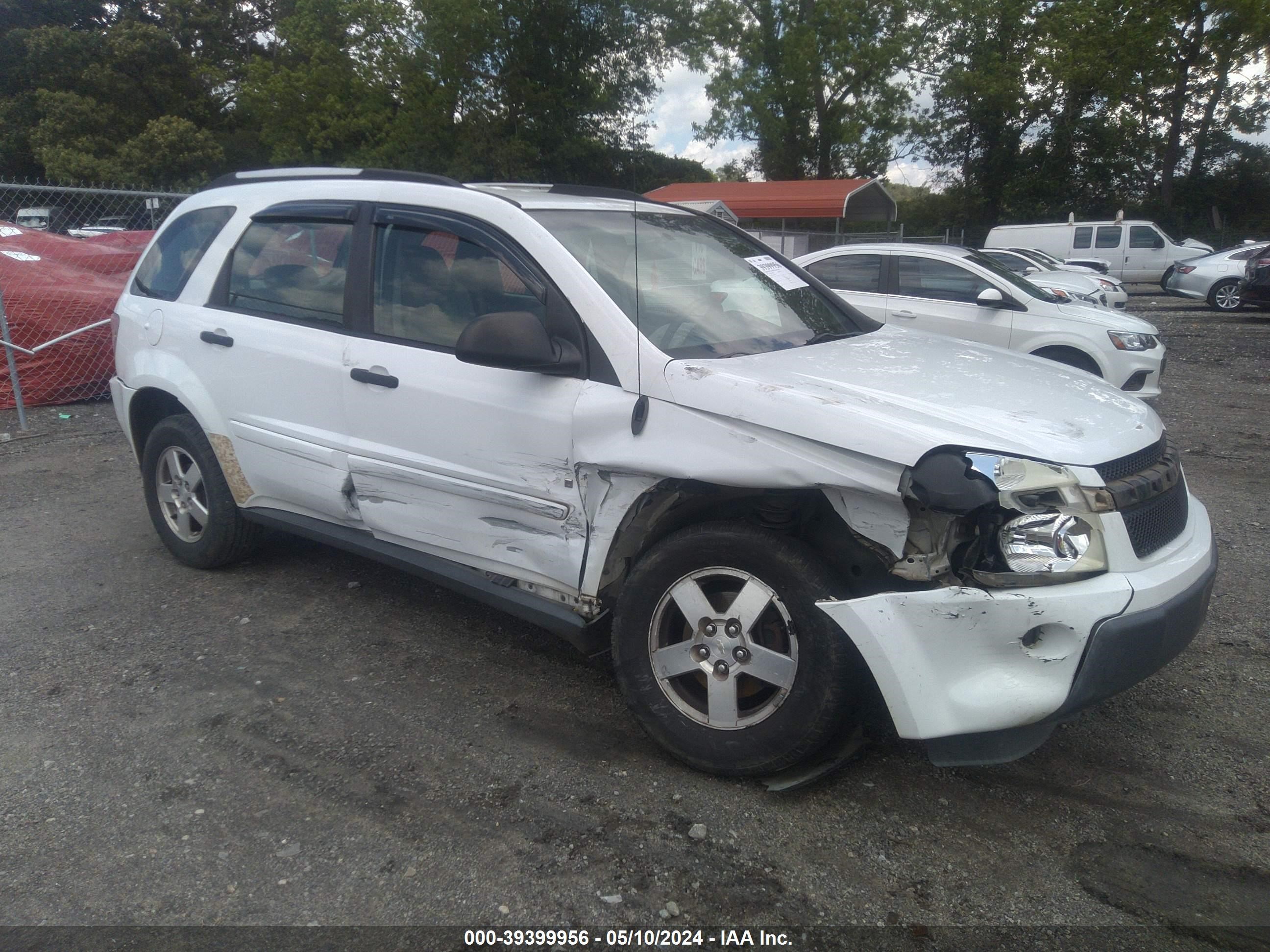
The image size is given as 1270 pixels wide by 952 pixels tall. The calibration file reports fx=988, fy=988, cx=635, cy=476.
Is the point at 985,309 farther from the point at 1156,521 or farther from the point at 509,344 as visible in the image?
the point at 509,344

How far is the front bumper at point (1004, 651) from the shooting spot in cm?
257

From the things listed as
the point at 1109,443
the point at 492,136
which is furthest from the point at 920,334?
the point at 492,136

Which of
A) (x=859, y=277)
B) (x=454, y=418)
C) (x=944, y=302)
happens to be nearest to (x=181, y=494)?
(x=454, y=418)

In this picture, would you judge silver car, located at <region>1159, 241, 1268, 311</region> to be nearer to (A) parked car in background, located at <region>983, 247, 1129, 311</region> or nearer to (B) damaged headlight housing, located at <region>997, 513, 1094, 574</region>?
(A) parked car in background, located at <region>983, 247, 1129, 311</region>

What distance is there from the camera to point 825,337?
152 inches

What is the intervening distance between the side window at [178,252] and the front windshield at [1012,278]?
7.23m

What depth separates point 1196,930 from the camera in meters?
2.46

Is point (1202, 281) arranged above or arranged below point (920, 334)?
below

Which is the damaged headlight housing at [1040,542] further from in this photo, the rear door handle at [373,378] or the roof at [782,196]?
the roof at [782,196]

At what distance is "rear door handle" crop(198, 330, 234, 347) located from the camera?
4.46 meters

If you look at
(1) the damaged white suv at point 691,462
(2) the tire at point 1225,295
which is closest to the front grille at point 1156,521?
(1) the damaged white suv at point 691,462

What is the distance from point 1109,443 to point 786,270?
1.81m

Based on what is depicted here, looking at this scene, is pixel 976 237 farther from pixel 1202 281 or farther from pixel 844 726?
pixel 844 726

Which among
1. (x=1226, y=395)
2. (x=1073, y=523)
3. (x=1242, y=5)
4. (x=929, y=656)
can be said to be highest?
(x=1242, y=5)
